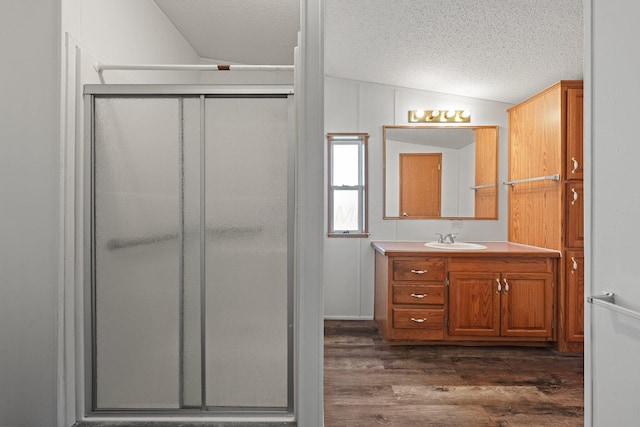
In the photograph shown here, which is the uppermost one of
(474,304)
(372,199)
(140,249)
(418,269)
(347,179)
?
(347,179)

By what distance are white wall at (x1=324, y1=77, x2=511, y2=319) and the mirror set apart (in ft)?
0.25

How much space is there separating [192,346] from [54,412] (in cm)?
68

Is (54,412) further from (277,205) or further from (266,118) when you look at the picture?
(266,118)

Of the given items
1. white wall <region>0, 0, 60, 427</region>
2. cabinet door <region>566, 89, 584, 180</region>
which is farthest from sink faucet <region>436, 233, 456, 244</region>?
white wall <region>0, 0, 60, 427</region>

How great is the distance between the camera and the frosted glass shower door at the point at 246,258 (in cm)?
183

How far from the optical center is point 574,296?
280 centimetres

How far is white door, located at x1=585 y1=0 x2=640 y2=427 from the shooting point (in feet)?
3.12

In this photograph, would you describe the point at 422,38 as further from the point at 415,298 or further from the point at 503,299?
the point at 503,299

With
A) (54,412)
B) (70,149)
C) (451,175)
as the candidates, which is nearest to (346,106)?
(451,175)

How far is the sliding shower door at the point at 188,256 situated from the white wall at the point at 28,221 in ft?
0.56

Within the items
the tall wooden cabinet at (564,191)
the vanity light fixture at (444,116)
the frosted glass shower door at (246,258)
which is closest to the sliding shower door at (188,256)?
the frosted glass shower door at (246,258)

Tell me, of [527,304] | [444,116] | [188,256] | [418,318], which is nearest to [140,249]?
[188,256]

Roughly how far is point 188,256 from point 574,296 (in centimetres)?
286

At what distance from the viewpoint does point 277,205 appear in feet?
6.03
